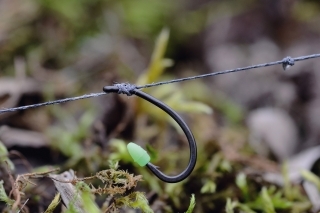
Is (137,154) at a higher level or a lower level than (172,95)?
lower

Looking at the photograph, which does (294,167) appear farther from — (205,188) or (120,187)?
(120,187)

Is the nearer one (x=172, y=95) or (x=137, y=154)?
(x=137, y=154)

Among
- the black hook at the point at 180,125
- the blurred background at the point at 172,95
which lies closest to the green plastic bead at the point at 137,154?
the black hook at the point at 180,125

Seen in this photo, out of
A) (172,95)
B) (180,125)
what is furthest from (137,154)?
(172,95)

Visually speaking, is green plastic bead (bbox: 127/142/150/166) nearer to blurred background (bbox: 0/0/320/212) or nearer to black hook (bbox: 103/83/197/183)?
black hook (bbox: 103/83/197/183)

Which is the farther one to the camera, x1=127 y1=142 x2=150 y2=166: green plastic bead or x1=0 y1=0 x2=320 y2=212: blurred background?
x1=0 y1=0 x2=320 y2=212: blurred background

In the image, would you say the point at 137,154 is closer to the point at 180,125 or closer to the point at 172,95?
the point at 180,125

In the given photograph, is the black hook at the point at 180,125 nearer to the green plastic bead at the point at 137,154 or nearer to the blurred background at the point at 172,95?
the green plastic bead at the point at 137,154

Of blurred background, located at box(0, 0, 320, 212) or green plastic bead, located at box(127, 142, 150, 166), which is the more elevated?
blurred background, located at box(0, 0, 320, 212)

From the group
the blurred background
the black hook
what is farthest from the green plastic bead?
the blurred background
